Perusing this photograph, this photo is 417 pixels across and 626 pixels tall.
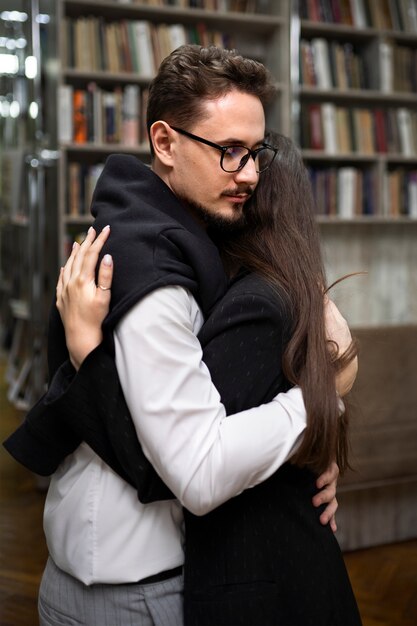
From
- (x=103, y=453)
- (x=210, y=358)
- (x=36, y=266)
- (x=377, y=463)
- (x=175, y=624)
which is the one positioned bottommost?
(x=377, y=463)

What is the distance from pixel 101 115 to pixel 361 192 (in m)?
1.77

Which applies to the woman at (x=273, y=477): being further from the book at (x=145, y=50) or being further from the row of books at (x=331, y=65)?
the row of books at (x=331, y=65)

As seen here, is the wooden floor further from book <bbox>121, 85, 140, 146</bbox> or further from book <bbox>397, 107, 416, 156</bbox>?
book <bbox>397, 107, 416, 156</bbox>

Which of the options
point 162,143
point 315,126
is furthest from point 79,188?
point 162,143

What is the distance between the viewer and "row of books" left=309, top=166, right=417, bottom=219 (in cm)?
483

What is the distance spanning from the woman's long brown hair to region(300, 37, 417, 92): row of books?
3.71 metres

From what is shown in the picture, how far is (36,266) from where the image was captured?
13.5 feet

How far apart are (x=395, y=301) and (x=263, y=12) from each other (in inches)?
80.4

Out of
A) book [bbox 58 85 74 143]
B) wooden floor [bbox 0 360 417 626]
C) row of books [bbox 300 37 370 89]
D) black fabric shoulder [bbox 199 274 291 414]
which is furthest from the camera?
row of books [bbox 300 37 370 89]

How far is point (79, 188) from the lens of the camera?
4121 mm

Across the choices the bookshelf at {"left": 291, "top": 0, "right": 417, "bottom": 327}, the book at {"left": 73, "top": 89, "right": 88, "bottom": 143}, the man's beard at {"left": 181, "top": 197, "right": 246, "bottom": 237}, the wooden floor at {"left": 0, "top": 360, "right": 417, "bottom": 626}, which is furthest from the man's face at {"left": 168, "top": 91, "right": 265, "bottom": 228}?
the bookshelf at {"left": 291, "top": 0, "right": 417, "bottom": 327}

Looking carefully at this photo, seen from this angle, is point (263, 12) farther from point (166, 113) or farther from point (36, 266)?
point (166, 113)

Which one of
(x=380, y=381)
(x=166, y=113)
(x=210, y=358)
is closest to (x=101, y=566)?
(x=210, y=358)

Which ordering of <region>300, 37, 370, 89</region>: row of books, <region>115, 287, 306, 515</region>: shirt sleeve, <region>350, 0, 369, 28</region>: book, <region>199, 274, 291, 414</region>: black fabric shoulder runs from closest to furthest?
1. <region>115, 287, 306, 515</region>: shirt sleeve
2. <region>199, 274, 291, 414</region>: black fabric shoulder
3. <region>300, 37, 370, 89</region>: row of books
4. <region>350, 0, 369, 28</region>: book
